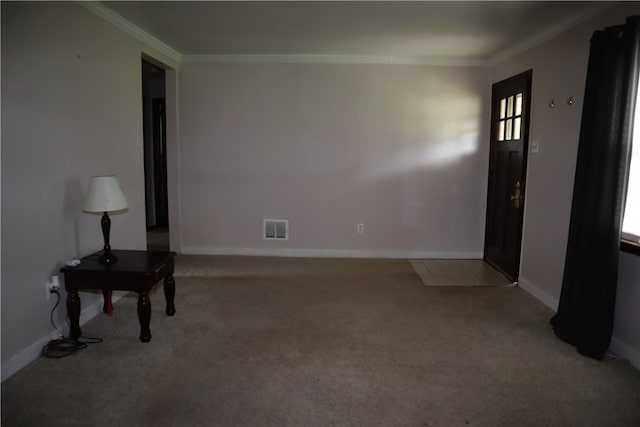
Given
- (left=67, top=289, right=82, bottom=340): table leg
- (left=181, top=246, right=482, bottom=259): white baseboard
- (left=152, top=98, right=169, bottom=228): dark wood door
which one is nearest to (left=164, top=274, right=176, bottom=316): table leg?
(left=67, top=289, right=82, bottom=340): table leg

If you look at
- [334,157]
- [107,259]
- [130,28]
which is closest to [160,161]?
[334,157]

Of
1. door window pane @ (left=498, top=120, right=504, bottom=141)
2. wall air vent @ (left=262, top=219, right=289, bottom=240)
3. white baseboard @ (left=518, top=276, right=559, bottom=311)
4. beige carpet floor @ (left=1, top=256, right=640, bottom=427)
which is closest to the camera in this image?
beige carpet floor @ (left=1, top=256, right=640, bottom=427)

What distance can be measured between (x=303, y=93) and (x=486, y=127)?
217 centimetres

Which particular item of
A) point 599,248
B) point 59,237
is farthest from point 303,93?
point 599,248

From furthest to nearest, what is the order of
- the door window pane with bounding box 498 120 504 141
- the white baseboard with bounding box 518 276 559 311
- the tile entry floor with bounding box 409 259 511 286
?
the door window pane with bounding box 498 120 504 141, the tile entry floor with bounding box 409 259 511 286, the white baseboard with bounding box 518 276 559 311

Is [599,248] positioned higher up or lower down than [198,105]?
lower down

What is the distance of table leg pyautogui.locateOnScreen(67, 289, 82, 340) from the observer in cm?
282

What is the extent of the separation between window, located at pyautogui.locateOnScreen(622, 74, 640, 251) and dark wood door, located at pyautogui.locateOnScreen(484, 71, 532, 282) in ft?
4.31

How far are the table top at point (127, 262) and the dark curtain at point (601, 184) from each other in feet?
9.36

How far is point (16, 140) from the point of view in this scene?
2447 millimetres

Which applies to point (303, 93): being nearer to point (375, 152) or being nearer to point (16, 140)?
point (375, 152)

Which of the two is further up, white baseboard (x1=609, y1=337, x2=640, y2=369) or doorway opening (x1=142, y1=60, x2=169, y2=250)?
doorway opening (x1=142, y1=60, x2=169, y2=250)

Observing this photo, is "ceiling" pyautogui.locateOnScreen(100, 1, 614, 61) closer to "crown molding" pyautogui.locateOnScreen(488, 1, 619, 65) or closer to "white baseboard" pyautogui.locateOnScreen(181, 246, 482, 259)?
"crown molding" pyautogui.locateOnScreen(488, 1, 619, 65)

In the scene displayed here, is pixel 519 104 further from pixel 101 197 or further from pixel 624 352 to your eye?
pixel 101 197
